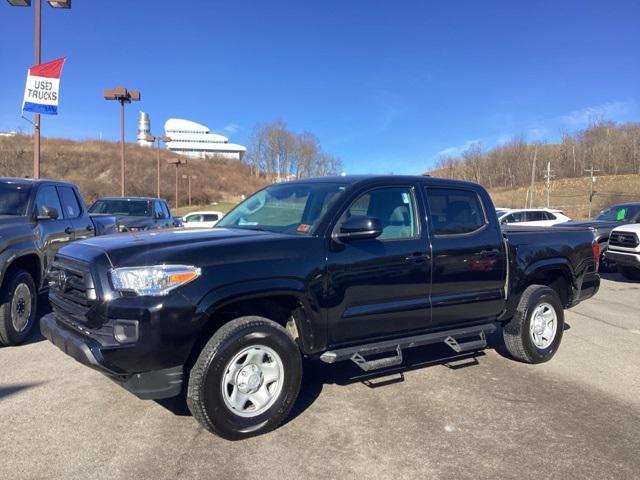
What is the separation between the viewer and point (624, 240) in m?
11.6

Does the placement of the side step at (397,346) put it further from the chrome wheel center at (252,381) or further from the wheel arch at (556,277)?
the wheel arch at (556,277)

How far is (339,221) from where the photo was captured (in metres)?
4.15

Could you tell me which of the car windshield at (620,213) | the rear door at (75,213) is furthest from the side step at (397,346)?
the car windshield at (620,213)

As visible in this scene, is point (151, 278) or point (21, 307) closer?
point (151, 278)

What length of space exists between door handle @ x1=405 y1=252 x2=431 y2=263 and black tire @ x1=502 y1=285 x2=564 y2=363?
160 cm

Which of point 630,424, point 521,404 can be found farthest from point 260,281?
point 630,424

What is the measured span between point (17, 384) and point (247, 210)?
8.49ft

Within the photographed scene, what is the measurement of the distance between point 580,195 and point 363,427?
74639 mm

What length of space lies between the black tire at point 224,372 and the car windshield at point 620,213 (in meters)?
13.7

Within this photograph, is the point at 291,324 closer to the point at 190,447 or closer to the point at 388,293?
the point at 388,293

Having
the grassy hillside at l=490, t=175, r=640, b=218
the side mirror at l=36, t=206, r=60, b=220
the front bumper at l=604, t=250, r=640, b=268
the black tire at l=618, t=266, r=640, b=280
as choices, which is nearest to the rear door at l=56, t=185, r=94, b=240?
the side mirror at l=36, t=206, r=60, b=220

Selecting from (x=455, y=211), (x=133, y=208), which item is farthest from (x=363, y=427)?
(x=133, y=208)

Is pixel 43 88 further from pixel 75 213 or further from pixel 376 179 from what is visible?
pixel 376 179

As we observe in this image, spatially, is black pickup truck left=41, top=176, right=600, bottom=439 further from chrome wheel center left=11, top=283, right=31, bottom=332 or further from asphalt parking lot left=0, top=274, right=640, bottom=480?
chrome wheel center left=11, top=283, right=31, bottom=332
